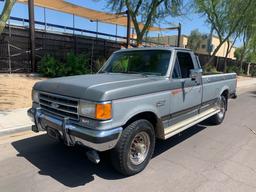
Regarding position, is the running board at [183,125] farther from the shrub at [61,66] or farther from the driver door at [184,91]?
the shrub at [61,66]

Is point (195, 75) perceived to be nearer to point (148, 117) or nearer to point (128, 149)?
point (148, 117)

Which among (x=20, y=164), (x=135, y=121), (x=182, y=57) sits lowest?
(x=20, y=164)

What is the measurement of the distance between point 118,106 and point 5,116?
177 inches

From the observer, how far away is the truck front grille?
144 inches

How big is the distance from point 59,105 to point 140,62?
1959 millimetres

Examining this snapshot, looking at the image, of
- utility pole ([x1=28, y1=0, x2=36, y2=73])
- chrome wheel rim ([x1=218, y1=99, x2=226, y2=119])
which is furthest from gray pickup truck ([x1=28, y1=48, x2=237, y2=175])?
utility pole ([x1=28, y1=0, x2=36, y2=73])

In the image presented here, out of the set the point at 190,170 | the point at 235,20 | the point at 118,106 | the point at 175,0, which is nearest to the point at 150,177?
the point at 190,170

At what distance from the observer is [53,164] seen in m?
4.25

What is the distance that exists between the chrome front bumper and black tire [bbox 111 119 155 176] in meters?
0.19

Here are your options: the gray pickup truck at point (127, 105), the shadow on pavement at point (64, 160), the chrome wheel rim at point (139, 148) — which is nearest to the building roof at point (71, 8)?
the gray pickup truck at point (127, 105)

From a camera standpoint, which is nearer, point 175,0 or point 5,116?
point 5,116

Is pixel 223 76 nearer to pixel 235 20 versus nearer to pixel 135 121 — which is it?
pixel 135 121

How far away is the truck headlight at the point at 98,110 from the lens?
11.0 ft

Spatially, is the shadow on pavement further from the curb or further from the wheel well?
the wheel well
